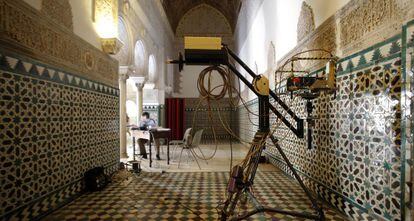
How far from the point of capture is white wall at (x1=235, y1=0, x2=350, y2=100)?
3.33 meters

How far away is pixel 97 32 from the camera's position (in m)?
4.06

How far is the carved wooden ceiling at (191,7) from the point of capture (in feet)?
37.5

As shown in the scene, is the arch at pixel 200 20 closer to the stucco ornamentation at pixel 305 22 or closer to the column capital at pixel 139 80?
the column capital at pixel 139 80

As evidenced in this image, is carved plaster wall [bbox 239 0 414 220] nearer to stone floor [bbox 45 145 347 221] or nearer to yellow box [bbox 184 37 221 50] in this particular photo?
stone floor [bbox 45 145 347 221]

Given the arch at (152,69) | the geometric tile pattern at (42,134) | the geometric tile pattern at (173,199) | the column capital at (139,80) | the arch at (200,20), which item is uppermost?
the arch at (200,20)

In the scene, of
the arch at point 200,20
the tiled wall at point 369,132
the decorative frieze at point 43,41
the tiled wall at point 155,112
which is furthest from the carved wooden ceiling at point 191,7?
the tiled wall at point 369,132

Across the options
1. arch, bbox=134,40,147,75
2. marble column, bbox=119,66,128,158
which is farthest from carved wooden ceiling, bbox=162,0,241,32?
marble column, bbox=119,66,128,158

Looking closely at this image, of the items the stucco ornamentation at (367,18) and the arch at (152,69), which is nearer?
the stucco ornamentation at (367,18)

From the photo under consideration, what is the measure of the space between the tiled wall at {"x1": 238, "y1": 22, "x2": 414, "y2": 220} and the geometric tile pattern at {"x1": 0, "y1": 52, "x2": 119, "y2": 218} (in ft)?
9.75

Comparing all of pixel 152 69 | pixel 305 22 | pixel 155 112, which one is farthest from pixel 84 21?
pixel 155 112

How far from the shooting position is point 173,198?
10.8ft

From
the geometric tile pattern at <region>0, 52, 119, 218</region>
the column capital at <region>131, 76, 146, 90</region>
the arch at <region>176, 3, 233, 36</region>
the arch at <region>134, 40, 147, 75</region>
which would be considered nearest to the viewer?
the geometric tile pattern at <region>0, 52, 119, 218</region>

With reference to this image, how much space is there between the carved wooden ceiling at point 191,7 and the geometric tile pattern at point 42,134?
8.56 m

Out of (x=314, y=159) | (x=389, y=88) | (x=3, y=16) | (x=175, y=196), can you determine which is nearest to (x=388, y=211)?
(x=389, y=88)
